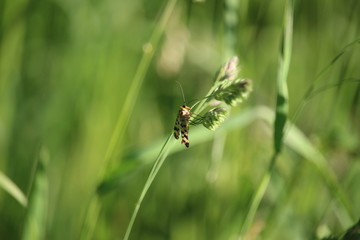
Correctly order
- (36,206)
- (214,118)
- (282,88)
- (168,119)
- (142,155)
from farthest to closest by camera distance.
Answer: (168,119)
(142,155)
(36,206)
(282,88)
(214,118)

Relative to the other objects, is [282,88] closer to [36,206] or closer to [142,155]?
[142,155]

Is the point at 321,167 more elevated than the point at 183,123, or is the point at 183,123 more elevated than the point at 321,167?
the point at 183,123

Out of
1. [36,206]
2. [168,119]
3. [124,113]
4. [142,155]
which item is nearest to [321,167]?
[142,155]

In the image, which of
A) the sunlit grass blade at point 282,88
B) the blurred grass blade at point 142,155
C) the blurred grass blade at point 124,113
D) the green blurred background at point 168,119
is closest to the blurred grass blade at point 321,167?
the green blurred background at point 168,119

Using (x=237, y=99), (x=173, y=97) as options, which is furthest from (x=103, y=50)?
(x=237, y=99)

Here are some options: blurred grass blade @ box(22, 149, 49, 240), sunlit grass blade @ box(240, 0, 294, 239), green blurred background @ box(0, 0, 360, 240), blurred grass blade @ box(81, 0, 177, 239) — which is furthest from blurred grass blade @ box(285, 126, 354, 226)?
blurred grass blade @ box(22, 149, 49, 240)

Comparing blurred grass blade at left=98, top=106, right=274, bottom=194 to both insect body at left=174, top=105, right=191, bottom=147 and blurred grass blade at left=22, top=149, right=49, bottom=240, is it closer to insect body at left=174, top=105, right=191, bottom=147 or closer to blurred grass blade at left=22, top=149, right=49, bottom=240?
blurred grass blade at left=22, top=149, right=49, bottom=240

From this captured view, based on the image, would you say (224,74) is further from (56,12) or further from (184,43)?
(56,12)

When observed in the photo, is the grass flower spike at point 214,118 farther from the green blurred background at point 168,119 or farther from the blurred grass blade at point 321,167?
the blurred grass blade at point 321,167
